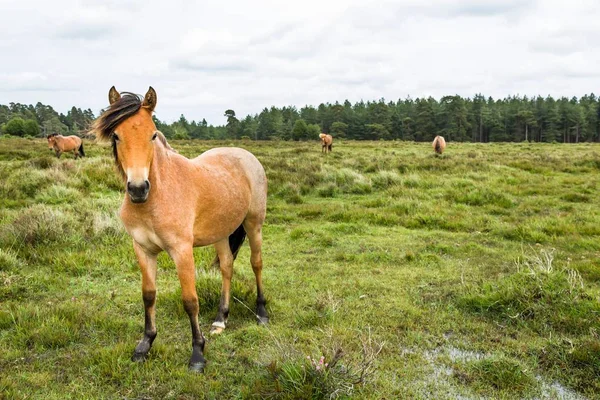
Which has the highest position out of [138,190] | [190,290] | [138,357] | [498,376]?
[138,190]

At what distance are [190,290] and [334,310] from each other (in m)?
1.67

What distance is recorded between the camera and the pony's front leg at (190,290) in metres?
3.44

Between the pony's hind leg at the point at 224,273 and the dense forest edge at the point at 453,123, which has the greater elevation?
the dense forest edge at the point at 453,123

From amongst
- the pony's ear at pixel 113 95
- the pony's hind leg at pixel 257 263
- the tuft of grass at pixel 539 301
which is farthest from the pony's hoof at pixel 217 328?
the tuft of grass at pixel 539 301

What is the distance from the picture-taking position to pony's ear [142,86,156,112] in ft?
10.4

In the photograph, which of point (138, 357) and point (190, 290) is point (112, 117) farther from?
point (138, 357)

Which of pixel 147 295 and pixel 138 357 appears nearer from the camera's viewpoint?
pixel 138 357

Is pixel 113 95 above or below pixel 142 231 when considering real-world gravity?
above

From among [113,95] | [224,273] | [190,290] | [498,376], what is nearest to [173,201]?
[190,290]

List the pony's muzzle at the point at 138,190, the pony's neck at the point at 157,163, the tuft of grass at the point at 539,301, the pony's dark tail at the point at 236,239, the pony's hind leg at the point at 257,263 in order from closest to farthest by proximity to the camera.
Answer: the pony's muzzle at the point at 138,190 < the pony's neck at the point at 157,163 < the tuft of grass at the point at 539,301 < the pony's hind leg at the point at 257,263 < the pony's dark tail at the point at 236,239

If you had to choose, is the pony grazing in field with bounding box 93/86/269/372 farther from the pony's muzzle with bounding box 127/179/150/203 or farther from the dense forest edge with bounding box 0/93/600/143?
the dense forest edge with bounding box 0/93/600/143

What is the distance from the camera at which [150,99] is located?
10.5 feet

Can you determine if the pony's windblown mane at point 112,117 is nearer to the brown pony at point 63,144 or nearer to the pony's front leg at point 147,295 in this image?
the pony's front leg at point 147,295

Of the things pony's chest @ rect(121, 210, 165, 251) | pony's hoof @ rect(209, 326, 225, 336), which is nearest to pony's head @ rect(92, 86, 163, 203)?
pony's chest @ rect(121, 210, 165, 251)
